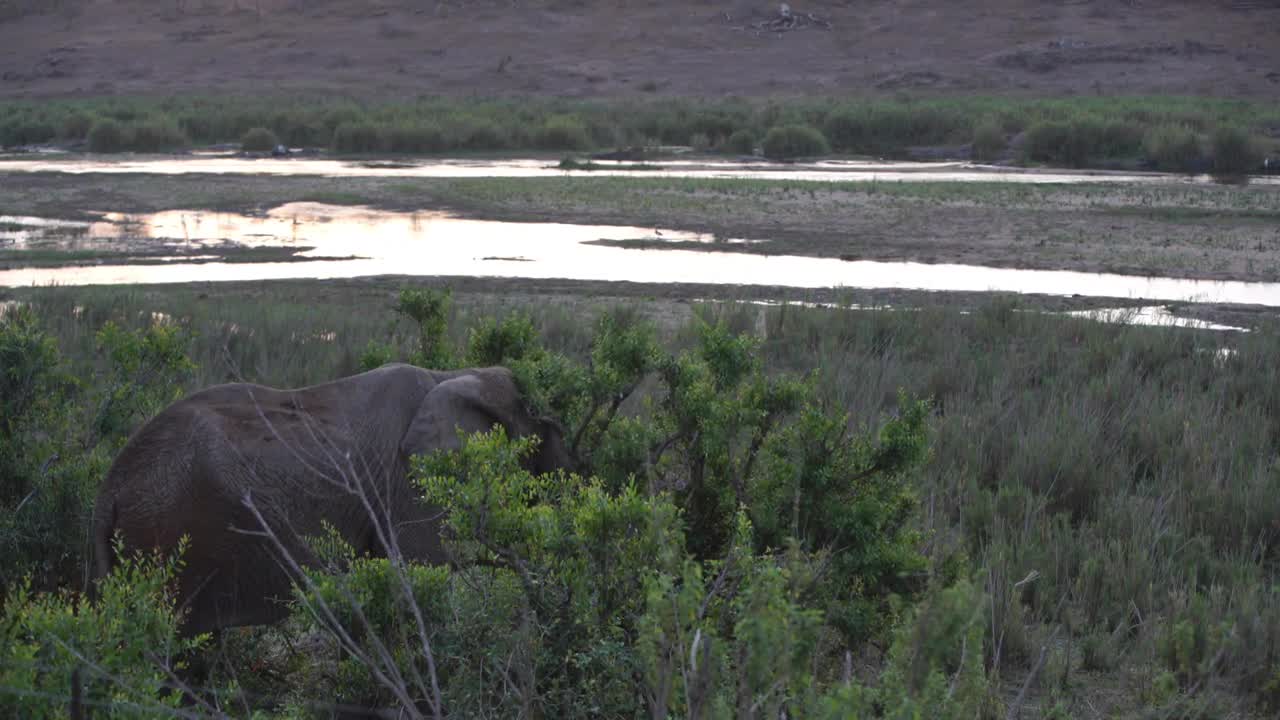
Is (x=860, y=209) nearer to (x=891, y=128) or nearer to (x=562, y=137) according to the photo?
(x=562, y=137)

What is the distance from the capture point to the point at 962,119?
134 ft

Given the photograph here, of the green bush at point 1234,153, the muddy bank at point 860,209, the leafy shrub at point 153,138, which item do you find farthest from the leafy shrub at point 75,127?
the green bush at point 1234,153

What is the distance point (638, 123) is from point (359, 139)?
969 centimetres

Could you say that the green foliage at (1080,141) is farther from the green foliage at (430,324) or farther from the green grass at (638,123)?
the green foliage at (430,324)

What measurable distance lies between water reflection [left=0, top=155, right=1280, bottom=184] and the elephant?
23.8m

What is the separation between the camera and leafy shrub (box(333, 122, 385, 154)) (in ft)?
121

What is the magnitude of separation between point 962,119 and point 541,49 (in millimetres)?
27295

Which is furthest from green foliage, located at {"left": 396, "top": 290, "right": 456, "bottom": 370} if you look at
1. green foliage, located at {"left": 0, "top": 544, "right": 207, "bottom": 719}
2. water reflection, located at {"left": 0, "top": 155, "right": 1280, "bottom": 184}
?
water reflection, located at {"left": 0, "top": 155, "right": 1280, "bottom": 184}

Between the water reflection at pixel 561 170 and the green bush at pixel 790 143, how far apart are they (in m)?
1.57

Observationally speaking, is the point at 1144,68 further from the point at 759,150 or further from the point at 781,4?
the point at 759,150

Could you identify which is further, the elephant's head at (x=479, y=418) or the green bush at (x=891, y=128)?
the green bush at (x=891, y=128)

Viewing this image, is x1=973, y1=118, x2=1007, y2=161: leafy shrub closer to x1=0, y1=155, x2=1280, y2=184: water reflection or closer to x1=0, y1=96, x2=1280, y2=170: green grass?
x1=0, y1=96, x2=1280, y2=170: green grass

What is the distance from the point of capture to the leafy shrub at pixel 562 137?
37.4m

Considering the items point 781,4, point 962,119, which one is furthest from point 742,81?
point 962,119
